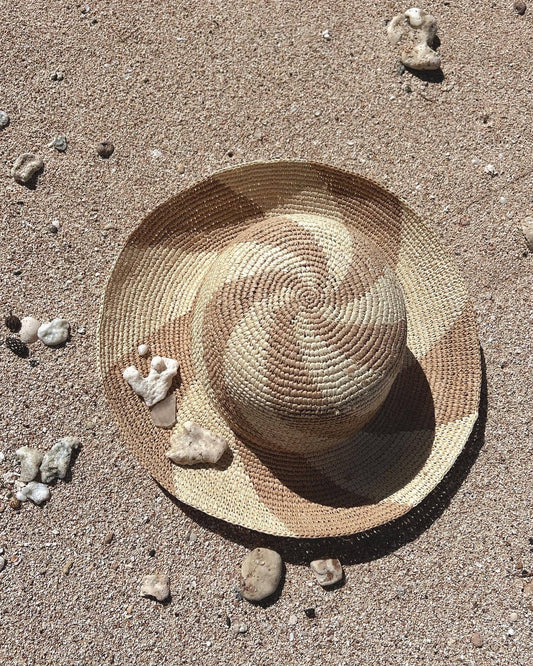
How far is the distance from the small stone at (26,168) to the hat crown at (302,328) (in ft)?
3.30

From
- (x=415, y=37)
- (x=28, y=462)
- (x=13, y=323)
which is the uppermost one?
(x=415, y=37)

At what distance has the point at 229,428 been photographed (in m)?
1.78

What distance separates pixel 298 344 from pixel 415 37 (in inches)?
65.2

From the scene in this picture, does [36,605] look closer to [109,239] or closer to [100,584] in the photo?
[100,584]

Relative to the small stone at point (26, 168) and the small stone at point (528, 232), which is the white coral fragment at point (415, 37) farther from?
the small stone at point (26, 168)

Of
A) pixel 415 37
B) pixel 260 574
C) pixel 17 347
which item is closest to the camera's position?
pixel 260 574

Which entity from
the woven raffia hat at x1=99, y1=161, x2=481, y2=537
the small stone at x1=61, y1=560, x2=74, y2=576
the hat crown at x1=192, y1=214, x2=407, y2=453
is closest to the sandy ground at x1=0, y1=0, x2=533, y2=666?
the small stone at x1=61, y1=560, x2=74, y2=576

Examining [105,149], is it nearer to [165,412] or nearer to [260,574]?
[165,412]

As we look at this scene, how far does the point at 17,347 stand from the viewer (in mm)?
2070

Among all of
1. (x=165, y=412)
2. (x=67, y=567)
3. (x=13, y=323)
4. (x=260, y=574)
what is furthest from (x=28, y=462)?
(x=260, y=574)

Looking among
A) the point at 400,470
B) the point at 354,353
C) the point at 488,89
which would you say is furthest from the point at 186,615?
the point at 488,89

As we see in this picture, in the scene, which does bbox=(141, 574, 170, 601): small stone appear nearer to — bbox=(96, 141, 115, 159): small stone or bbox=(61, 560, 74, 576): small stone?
bbox=(61, 560, 74, 576): small stone

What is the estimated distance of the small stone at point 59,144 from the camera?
2.21 meters

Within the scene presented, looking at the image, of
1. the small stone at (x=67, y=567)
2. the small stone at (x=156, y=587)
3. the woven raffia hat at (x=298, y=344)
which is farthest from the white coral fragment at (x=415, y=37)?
the small stone at (x=67, y=567)
